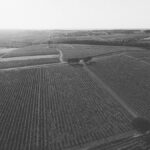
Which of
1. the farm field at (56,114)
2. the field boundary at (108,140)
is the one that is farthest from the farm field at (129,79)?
the field boundary at (108,140)

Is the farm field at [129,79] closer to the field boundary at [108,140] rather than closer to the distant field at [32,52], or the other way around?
the field boundary at [108,140]

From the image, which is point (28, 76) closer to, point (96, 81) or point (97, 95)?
point (96, 81)

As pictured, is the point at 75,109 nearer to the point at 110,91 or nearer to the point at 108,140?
the point at 108,140

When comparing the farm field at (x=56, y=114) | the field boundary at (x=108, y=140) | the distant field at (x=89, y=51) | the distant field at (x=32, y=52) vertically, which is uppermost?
the field boundary at (x=108, y=140)

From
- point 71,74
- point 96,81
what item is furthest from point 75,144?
point 71,74

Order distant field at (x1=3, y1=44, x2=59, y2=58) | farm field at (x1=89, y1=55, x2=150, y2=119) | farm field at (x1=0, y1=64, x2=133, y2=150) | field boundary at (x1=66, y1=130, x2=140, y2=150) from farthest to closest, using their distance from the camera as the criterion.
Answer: distant field at (x1=3, y1=44, x2=59, y2=58)
farm field at (x1=89, y1=55, x2=150, y2=119)
farm field at (x1=0, y1=64, x2=133, y2=150)
field boundary at (x1=66, y1=130, x2=140, y2=150)

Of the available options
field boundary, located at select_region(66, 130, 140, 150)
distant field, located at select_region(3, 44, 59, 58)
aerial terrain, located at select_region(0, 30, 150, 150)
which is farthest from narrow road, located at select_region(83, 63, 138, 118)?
distant field, located at select_region(3, 44, 59, 58)

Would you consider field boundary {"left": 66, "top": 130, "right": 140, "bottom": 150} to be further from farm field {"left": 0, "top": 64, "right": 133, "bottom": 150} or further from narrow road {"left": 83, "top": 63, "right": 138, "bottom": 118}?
narrow road {"left": 83, "top": 63, "right": 138, "bottom": 118}
